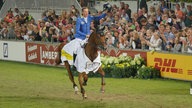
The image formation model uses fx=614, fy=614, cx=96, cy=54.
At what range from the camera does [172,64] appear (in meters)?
25.4

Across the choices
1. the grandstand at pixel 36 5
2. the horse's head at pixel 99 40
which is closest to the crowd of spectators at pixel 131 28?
the grandstand at pixel 36 5

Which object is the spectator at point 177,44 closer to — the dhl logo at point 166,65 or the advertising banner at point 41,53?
the dhl logo at point 166,65

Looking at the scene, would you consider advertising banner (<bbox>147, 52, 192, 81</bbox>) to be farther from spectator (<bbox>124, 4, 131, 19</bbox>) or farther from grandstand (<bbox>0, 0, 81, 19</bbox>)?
grandstand (<bbox>0, 0, 81, 19</bbox>)

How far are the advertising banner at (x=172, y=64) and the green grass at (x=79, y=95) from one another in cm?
37

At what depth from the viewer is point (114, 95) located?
1992 cm

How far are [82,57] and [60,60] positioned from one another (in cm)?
222

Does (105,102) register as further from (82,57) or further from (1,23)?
(1,23)

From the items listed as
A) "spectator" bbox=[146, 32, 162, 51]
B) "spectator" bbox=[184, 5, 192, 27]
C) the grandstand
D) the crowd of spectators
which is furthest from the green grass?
the grandstand

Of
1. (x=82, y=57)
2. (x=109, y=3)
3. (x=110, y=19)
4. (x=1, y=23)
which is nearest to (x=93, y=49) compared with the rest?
(x=82, y=57)

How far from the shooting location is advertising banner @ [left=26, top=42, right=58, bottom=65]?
31.4m

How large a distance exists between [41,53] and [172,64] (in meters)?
9.15

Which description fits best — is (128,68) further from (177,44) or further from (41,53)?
(41,53)

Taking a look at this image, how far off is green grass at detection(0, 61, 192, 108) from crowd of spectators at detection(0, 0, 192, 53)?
6.07ft

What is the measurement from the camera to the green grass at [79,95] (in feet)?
58.4
